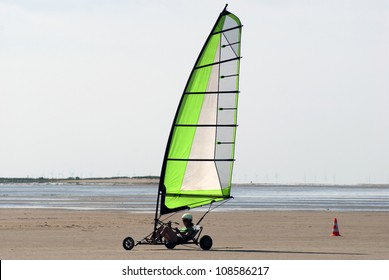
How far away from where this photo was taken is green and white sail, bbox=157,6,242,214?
80.5 ft

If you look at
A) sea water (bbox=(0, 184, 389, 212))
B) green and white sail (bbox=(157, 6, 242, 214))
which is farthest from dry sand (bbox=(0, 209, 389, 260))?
sea water (bbox=(0, 184, 389, 212))

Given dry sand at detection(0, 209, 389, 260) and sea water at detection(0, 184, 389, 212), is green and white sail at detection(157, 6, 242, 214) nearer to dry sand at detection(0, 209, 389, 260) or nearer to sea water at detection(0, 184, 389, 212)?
dry sand at detection(0, 209, 389, 260)

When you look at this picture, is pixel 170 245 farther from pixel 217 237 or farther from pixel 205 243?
pixel 217 237

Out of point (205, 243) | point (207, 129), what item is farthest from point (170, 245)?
point (207, 129)

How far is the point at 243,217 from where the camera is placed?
41.4 meters

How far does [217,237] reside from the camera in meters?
29.1

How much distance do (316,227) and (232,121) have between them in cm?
1136

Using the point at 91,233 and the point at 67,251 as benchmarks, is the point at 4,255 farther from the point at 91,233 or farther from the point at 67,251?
the point at 91,233

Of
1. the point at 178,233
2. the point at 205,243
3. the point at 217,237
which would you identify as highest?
the point at 178,233

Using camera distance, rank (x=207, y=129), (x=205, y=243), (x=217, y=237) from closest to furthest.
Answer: (x=205, y=243)
(x=207, y=129)
(x=217, y=237)

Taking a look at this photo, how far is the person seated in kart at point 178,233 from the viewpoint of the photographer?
78.7 feet

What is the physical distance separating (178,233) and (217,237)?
16.6 feet

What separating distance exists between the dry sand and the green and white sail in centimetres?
143

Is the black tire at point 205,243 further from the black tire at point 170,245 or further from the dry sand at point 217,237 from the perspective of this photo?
the black tire at point 170,245
